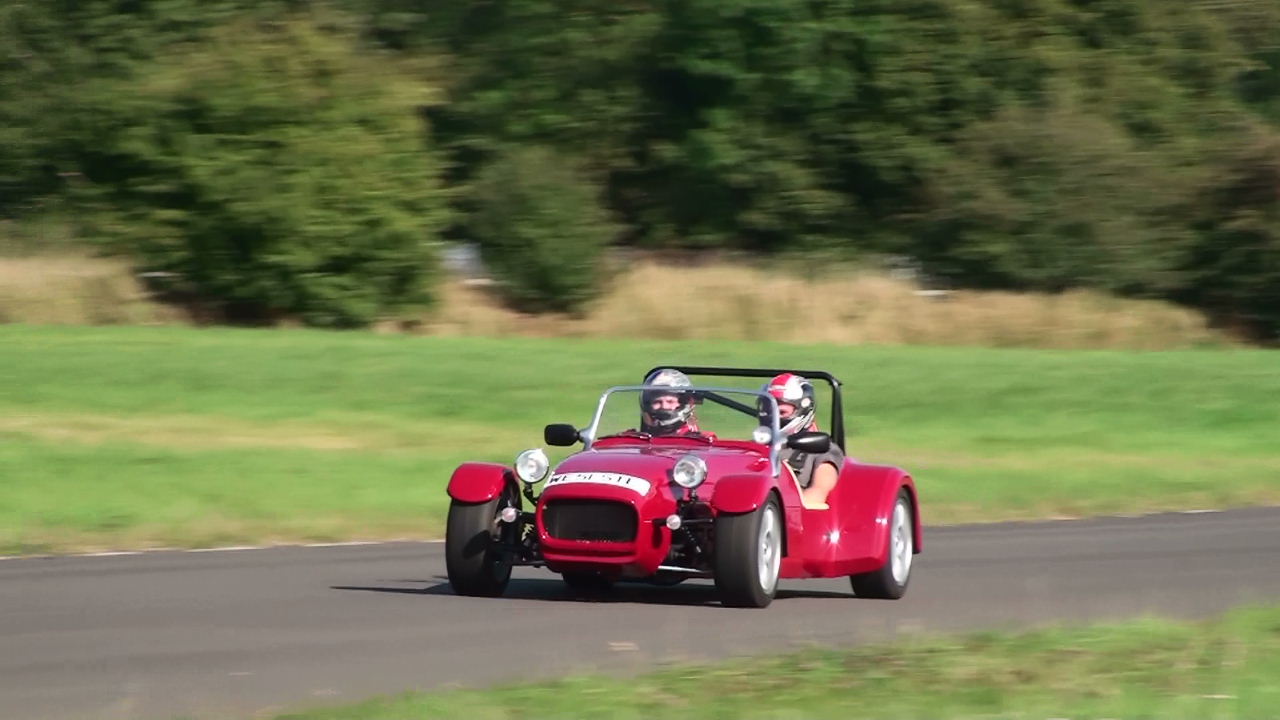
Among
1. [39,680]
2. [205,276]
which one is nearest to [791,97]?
[205,276]

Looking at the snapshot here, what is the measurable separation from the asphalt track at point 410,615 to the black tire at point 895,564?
155 millimetres

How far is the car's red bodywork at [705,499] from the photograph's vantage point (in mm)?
10719

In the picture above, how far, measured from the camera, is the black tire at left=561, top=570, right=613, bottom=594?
11.7 metres

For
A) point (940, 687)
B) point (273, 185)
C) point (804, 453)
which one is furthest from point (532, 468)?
point (273, 185)

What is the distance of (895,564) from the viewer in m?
12.0

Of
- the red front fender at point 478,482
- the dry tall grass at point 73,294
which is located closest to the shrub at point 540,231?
the dry tall grass at point 73,294

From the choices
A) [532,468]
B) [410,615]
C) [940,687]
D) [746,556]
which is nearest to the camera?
[940,687]

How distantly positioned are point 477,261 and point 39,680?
31.6 metres

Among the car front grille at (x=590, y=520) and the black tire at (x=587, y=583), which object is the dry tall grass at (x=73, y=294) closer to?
the black tire at (x=587, y=583)

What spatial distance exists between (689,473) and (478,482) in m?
1.23

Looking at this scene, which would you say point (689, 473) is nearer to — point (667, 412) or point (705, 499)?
point (705, 499)

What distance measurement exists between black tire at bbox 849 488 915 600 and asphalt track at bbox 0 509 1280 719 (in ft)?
0.51

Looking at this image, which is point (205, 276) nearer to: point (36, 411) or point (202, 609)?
point (36, 411)

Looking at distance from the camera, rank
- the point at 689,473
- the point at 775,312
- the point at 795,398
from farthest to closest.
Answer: the point at 775,312
the point at 795,398
the point at 689,473
